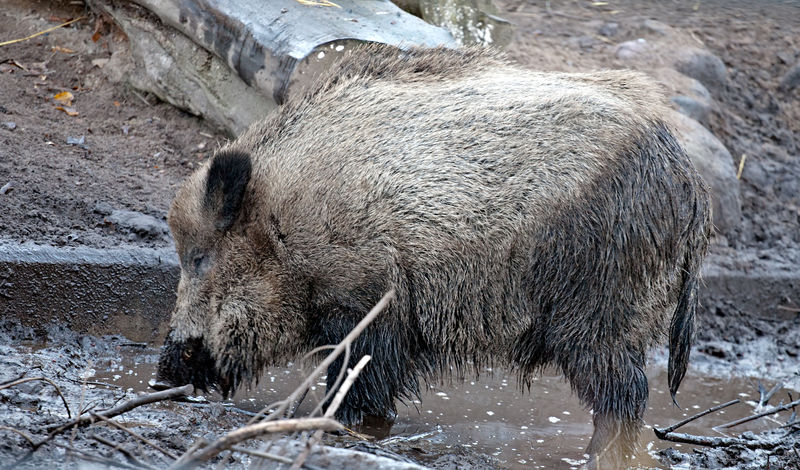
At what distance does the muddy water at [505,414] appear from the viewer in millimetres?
4316

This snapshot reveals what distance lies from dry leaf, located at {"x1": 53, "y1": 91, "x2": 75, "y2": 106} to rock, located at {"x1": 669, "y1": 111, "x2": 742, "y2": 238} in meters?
4.70

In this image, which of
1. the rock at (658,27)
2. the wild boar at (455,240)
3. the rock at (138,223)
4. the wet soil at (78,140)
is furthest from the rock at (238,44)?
the rock at (658,27)

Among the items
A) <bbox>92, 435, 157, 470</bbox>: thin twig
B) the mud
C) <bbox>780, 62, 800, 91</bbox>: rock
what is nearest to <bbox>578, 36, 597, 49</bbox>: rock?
<bbox>780, 62, 800, 91</bbox>: rock

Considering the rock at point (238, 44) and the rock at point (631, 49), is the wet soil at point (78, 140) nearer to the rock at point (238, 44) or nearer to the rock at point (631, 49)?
the rock at point (238, 44)

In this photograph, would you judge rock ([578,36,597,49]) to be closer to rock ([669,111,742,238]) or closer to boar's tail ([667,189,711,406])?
rock ([669,111,742,238])

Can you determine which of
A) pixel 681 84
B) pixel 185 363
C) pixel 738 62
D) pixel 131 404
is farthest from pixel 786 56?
pixel 131 404

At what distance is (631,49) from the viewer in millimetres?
8539

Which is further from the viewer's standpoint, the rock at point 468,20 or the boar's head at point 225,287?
the rock at point 468,20

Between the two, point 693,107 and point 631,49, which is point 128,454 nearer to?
point 693,107

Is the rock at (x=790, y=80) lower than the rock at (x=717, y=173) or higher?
higher

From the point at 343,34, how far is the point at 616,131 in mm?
2318

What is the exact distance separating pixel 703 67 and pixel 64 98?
5877mm

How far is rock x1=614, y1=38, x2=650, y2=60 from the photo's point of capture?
8.45 meters

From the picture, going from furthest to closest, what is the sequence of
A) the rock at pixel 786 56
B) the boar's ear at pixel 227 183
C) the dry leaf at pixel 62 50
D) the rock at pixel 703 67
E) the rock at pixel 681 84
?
the rock at pixel 786 56, the rock at pixel 703 67, the rock at pixel 681 84, the dry leaf at pixel 62 50, the boar's ear at pixel 227 183
